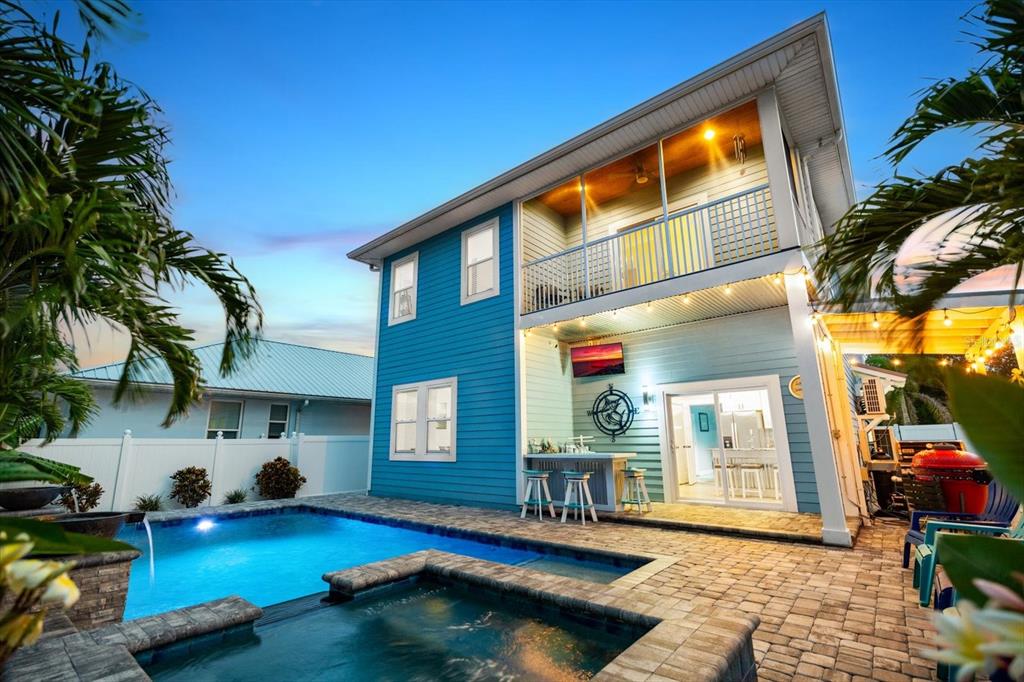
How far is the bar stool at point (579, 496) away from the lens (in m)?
6.70

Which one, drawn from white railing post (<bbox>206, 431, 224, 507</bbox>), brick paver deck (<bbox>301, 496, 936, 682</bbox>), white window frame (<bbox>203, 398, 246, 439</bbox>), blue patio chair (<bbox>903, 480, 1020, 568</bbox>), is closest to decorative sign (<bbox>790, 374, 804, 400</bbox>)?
brick paver deck (<bbox>301, 496, 936, 682</bbox>)

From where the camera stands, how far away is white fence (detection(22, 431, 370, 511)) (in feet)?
25.4

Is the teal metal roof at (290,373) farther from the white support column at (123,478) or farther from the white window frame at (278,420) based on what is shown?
the white support column at (123,478)

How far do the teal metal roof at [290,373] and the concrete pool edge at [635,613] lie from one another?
771 centimetres

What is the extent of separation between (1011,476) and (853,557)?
17.0 ft

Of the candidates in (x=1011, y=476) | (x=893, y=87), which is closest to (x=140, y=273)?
(x=1011, y=476)

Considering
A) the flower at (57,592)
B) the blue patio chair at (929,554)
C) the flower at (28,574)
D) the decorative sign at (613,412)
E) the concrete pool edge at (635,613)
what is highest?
the decorative sign at (613,412)

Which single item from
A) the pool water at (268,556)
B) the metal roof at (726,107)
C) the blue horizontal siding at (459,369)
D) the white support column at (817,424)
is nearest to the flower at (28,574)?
the pool water at (268,556)

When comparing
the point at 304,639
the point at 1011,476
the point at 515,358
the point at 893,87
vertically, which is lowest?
the point at 304,639

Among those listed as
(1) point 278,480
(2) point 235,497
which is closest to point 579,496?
(1) point 278,480

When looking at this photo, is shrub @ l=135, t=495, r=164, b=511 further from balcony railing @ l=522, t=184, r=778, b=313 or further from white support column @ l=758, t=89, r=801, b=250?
white support column @ l=758, t=89, r=801, b=250

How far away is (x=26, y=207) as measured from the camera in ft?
6.68

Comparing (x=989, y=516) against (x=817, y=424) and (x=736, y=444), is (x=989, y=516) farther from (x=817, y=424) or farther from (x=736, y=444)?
(x=736, y=444)

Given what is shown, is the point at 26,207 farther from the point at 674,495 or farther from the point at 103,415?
the point at 103,415
